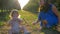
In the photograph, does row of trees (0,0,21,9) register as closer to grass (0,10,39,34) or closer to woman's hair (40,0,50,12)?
grass (0,10,39,34)

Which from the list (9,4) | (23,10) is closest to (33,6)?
(23,10)

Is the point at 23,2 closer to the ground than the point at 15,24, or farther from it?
farther from it

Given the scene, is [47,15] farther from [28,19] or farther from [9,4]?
[9,4]

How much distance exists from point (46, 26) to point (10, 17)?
288 millimetres

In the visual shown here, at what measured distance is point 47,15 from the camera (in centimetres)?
155

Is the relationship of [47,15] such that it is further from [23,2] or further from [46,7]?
[23,2]

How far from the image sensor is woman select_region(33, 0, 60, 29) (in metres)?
1.54

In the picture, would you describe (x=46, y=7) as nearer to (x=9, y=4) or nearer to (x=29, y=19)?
(x=29, y=19)

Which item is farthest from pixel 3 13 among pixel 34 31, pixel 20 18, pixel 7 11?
pixel 34 31

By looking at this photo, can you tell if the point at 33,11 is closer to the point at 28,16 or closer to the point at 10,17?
the point at 28,16

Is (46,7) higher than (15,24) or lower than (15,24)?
higher

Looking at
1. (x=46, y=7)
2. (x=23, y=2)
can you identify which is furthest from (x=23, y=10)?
(x=46, y=7)

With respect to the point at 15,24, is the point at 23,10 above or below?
above

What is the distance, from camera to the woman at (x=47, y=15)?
1.54m
